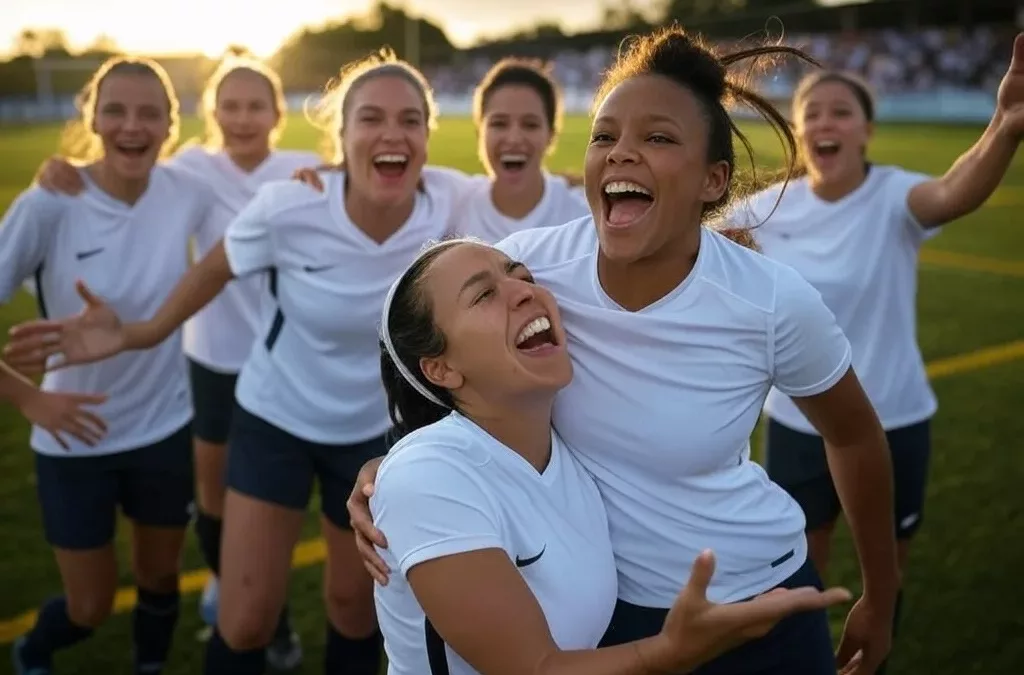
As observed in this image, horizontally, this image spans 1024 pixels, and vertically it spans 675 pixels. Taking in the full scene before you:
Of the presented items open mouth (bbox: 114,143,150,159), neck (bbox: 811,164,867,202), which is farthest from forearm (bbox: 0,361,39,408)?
neck (bbox: 811,164,867,202)

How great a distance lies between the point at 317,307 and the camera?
11.4 ft

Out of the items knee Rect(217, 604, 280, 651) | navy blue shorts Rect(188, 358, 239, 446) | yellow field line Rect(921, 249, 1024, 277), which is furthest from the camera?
yellow field line Rect(921, 249, 1024, 277)

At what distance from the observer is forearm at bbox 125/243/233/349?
3449mm

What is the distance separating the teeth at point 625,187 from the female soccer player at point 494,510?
0.84 feet

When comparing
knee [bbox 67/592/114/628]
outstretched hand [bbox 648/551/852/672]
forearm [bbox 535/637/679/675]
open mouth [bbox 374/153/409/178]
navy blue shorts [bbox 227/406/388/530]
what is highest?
open mouth [bbox 374/153/409/178]

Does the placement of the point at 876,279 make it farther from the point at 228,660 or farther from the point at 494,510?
the point at 228,660

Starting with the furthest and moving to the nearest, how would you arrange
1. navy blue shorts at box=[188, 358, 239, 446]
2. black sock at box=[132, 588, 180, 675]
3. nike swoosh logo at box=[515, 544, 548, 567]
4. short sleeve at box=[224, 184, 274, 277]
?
navy blue shorts at box=[188, 358, 239, 446], black sock at box=[132, 588, 180, 675], short sleeve at box=[224, 184, 274, 277], nike swoosh logo at box=[515, 544, 548, 567]

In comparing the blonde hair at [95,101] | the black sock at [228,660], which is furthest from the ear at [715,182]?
the blonde hair at [95,101]

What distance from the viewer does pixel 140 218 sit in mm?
3850

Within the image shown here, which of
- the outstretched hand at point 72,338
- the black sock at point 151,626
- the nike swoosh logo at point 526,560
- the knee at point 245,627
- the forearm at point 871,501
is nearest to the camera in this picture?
the nike swoosh logo at point 526,560

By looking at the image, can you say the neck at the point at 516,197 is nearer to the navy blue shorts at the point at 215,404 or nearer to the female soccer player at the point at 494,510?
the navy blue shorts at the point at 215,404

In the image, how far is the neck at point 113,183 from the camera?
12.6ft

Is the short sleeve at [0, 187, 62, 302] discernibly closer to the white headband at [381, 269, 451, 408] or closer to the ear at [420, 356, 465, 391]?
the white headband at [381, 269, 451, 408]

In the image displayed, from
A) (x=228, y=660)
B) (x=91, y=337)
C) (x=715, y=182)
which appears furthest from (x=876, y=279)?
(x=91, y=337)
